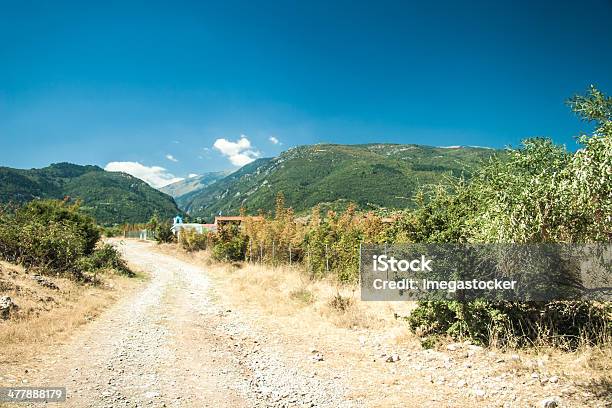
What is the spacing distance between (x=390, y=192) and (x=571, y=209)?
454ft

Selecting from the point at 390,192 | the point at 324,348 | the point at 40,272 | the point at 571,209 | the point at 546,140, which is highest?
the point at 390,192

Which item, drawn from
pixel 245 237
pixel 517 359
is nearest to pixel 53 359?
pixel 517 359

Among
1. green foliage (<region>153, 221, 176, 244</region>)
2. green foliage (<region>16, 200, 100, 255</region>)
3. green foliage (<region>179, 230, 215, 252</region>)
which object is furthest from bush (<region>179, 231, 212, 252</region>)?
green foliage (<region>16, 200, 100, 255</region>)

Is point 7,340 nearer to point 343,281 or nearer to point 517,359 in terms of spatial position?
point 517,359

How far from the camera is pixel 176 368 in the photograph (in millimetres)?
6941

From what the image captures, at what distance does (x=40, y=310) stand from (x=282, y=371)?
690 cm

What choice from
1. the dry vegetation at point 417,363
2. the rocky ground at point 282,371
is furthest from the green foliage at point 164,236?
the rocky ground at point 282,371

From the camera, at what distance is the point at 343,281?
15.7 m

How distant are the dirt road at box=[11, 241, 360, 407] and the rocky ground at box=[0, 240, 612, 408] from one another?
0.06 ft

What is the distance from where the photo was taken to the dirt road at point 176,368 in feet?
18.6

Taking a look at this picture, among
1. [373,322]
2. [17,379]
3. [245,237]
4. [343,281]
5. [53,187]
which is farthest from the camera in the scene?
[53,187]

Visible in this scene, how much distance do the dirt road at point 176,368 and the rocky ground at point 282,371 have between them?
0.7 inches

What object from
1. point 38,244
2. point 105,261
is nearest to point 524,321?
point 38,244

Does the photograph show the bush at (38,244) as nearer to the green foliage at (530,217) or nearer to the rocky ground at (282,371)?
the rocky ground at (282,371)
